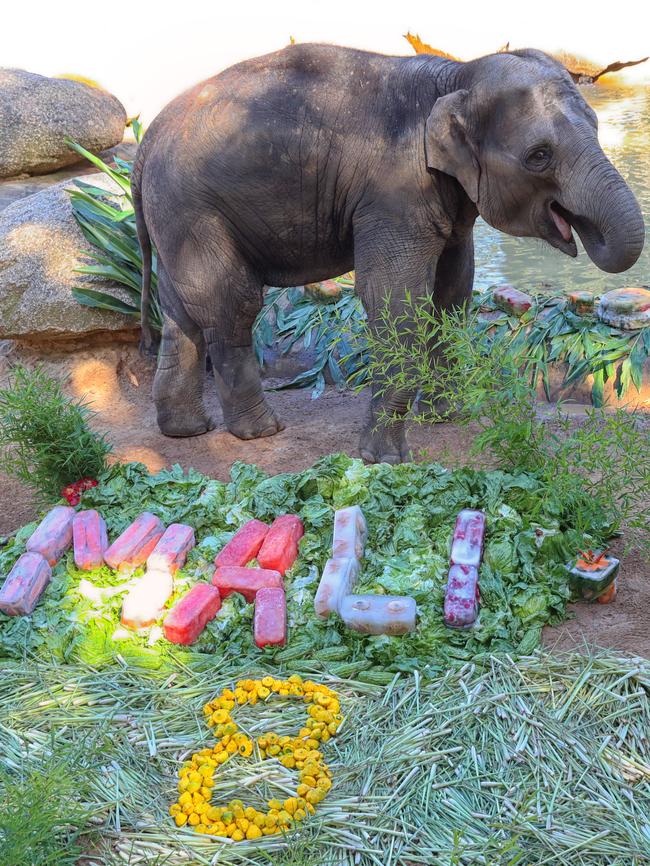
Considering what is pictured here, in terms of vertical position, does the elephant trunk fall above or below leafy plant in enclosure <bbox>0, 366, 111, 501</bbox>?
above

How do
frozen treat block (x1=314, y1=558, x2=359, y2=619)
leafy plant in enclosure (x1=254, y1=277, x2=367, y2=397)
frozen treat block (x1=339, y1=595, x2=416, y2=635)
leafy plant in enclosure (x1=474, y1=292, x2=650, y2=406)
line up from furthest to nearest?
leafy plant in enclosure (x1=254, y1=277, x2=367, y2=397), leafy plant in enclosure (x1=474, y1=292, x2=650, y2=406), frozen treat block (x1=314, y1=558, x2=359, y2=619), frozen treat block (x1=339, y1=595, x2=416, y2=635)

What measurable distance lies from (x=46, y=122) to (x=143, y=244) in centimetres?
402

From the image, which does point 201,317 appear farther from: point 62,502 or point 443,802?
point 443,802

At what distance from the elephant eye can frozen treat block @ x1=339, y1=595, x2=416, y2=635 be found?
1848 millimetres

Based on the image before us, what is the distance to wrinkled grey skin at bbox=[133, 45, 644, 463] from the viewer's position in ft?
12.3

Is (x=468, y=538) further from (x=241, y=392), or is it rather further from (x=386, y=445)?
(x=241, y=392)

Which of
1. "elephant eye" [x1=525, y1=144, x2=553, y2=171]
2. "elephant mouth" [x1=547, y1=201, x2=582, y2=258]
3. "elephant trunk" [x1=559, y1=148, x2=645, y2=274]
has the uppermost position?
"elephant eye" [x1=525, y1=144, x2=553, y2=171]

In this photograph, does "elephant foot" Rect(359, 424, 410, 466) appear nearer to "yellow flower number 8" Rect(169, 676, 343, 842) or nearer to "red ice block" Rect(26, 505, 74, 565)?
"red ice block" Rect(26, 505, 74, 565)

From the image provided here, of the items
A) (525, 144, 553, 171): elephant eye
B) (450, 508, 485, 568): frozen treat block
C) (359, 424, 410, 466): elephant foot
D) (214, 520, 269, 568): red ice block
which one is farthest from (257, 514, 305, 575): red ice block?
(525, 144, 553, 171): elephant eye

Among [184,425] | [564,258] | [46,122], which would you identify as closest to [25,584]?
[184,425]

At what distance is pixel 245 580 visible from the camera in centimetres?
333

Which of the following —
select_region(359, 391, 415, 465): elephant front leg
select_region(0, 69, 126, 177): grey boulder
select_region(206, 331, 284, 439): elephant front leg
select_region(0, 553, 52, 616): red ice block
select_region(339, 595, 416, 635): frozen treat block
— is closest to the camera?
select_region(339, 595, 416, 635): frozen treat block

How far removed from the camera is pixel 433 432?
484 cm

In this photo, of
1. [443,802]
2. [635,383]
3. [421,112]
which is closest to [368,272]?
[421,112]
